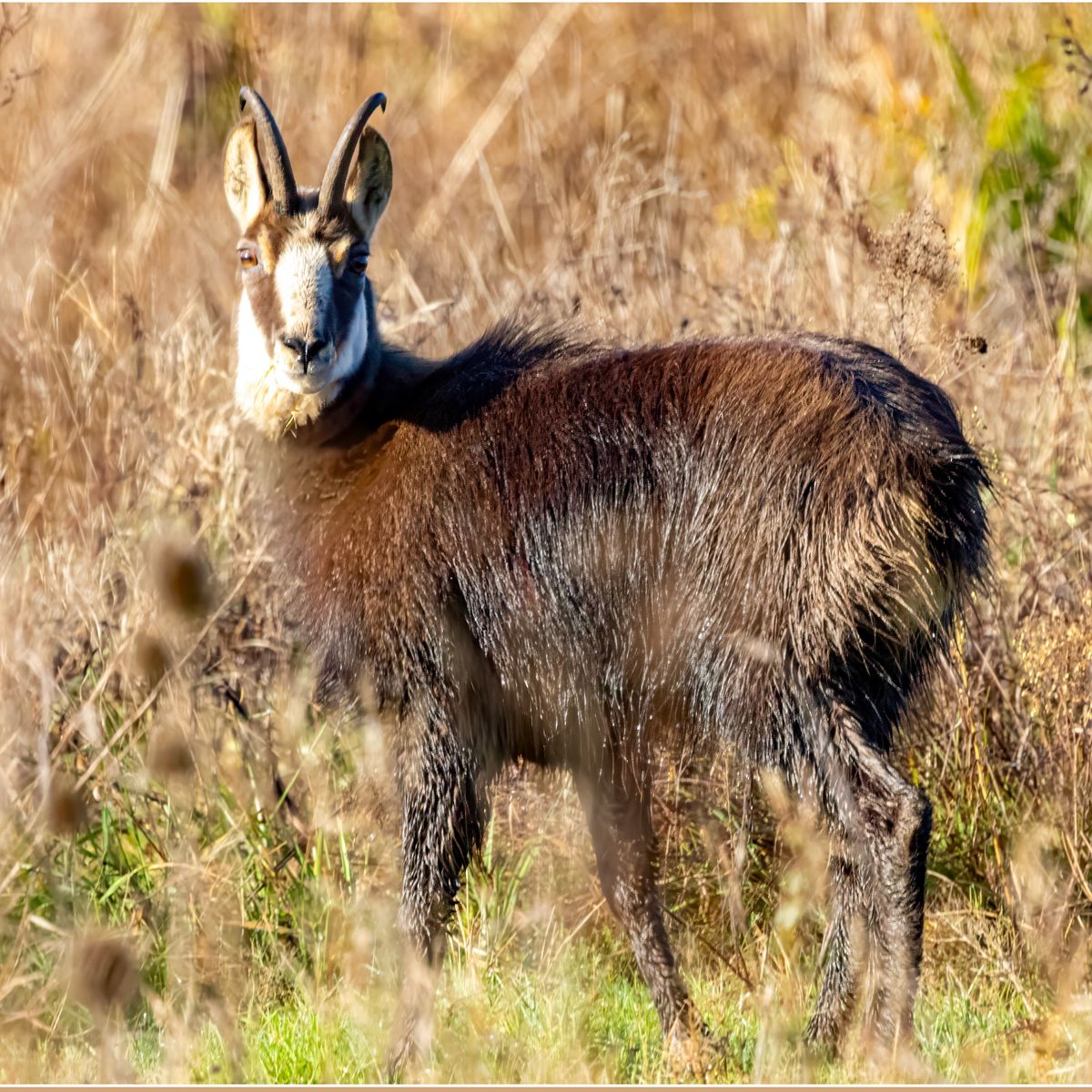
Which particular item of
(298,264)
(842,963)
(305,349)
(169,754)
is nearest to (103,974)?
(169,754)

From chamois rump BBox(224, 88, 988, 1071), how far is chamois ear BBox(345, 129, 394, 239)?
0.04 feet

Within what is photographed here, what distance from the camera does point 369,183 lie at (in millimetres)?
5344

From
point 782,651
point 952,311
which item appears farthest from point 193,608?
point 952,311

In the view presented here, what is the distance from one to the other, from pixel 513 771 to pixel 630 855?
2.98ft

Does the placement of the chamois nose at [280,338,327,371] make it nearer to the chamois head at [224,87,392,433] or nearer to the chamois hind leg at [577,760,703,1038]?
the chamois head at [224,87,392,433]

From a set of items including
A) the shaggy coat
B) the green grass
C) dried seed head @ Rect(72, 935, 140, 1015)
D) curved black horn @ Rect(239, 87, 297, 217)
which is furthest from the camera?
curved black horn @ Rect(239, 87, 297, 217)

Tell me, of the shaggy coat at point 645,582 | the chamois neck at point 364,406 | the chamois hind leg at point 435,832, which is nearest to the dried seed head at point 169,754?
the shaggy coat at point 645,582

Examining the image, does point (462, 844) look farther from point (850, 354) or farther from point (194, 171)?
point (194, 171)

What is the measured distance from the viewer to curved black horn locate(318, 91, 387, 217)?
16.6ft

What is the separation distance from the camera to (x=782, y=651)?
173 inches

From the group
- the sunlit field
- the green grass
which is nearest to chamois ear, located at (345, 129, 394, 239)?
the sunlit field

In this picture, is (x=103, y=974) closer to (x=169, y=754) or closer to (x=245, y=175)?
(x=169, y=754)

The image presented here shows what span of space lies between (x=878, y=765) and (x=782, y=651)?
39 centimetres

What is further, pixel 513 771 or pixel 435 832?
pixel 513 771
